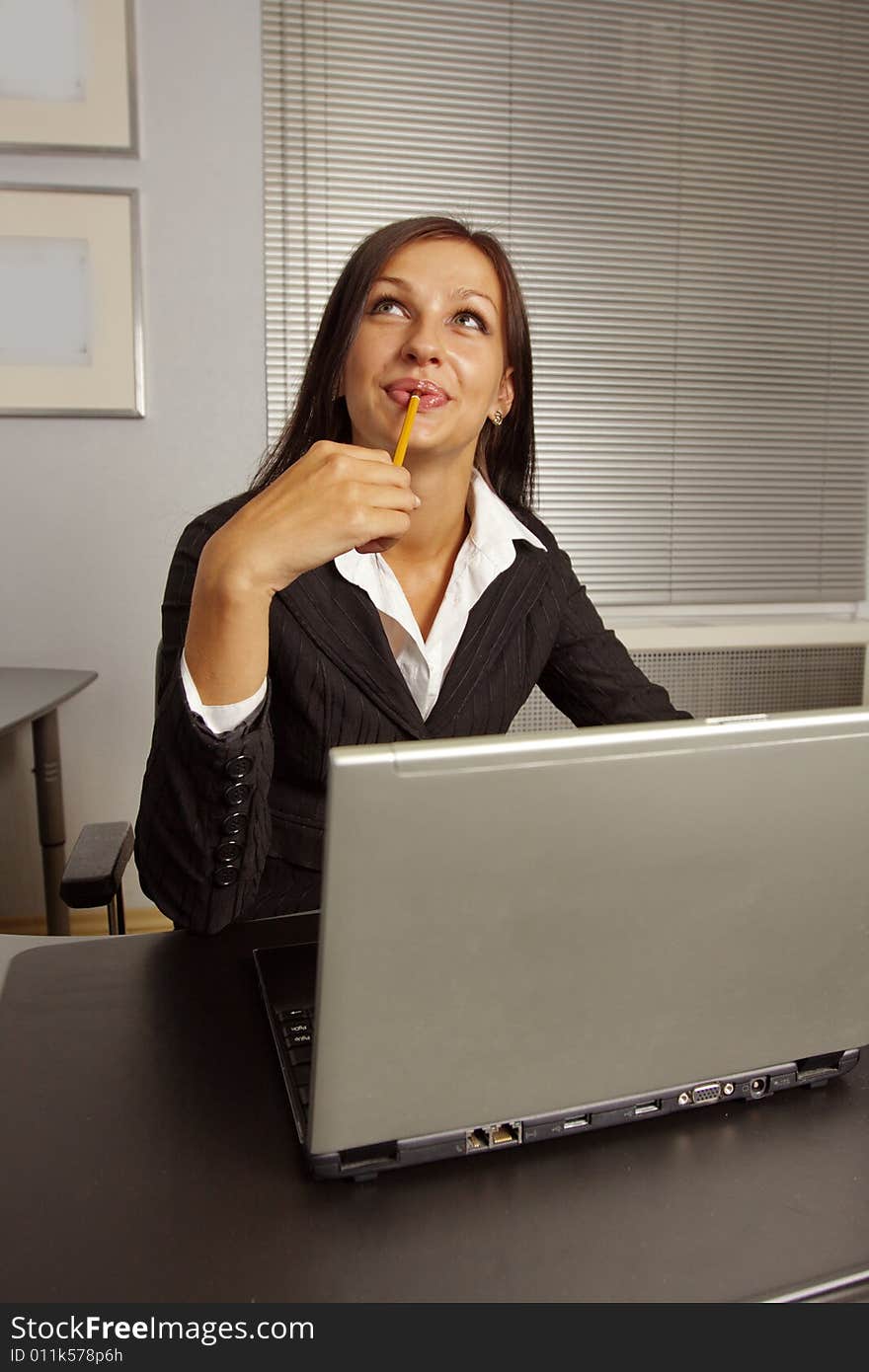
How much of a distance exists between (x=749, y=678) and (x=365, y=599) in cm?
170

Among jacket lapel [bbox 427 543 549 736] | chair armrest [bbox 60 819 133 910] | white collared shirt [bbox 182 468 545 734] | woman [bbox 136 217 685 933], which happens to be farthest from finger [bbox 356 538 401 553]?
chair armrest [bbox 60 819 133 910]

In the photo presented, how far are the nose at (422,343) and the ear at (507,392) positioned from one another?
199 millimetres

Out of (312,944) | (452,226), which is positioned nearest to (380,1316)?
(312,944)

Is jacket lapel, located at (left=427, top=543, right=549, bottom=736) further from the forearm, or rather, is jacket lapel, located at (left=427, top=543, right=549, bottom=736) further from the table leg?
the table leg

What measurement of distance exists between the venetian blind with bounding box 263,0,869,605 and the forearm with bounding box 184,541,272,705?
1.78m

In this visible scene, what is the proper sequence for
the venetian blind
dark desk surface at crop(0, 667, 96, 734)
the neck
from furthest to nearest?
the venetian blind
dark desk surface at crop(0, 667, 96, 734)
the neck

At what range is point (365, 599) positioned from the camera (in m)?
1.15

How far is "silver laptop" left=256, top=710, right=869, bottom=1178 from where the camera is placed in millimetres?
475

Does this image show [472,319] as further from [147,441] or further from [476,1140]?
[147,441]

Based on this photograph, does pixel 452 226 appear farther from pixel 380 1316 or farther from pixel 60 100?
pixel 60 100

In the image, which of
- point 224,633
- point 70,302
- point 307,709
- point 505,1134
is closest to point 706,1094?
point 505,1134

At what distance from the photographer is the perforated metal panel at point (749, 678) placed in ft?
8.27

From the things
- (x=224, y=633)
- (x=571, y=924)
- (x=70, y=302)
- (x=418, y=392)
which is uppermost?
(x=70, y=302)

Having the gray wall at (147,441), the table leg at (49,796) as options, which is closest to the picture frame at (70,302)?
the gray wall at (147,441)
